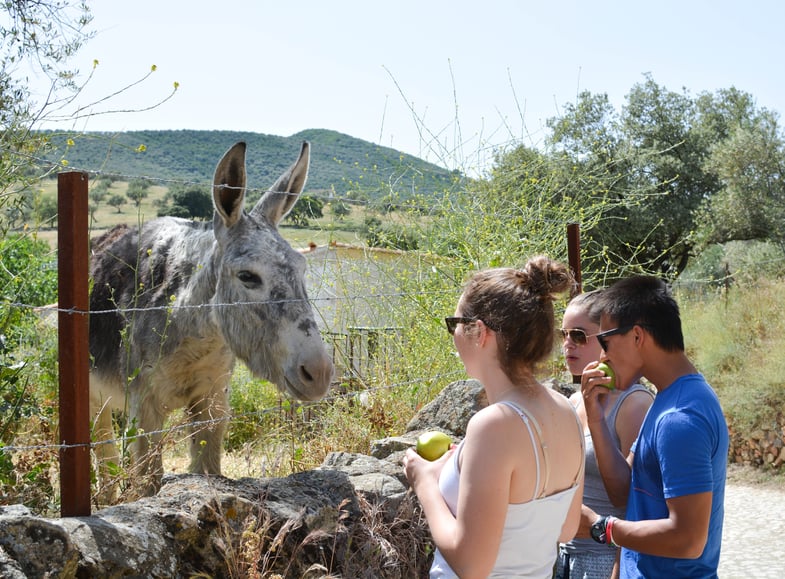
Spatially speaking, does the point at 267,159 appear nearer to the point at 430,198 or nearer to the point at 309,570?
the point at 430,198

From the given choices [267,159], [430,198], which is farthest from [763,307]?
[267,159]

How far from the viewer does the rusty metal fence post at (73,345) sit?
2.61 m

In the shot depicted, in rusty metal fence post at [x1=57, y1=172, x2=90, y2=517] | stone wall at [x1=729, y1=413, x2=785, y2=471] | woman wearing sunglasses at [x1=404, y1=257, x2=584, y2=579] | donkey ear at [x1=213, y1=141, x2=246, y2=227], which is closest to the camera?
woman wearing sunglasses at [x1=404, y1=257, x2=584, y2=579]

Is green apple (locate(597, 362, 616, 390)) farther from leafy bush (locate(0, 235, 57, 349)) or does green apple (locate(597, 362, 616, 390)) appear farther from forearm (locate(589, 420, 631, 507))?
leafy bush (locate(0, 235, 57, 349))

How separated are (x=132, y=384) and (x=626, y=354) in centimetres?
273

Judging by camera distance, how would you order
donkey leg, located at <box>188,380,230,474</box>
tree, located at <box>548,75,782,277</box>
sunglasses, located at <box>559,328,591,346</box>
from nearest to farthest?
sunglasses, located at <box>559,328,591,346</box> → donkey leg, located at <box>188,380,230,474</box> → tree, located at <box>548,75,782,277</box>

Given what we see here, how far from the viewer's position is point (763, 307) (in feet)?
42.4

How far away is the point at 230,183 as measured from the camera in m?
4.04

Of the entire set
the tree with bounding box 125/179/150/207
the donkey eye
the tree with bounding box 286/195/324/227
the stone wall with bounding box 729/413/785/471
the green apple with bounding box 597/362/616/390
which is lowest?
the stone wall with bounding box 729/413/785/471

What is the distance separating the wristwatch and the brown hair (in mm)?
769

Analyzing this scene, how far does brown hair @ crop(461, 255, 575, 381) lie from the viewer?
218 cm

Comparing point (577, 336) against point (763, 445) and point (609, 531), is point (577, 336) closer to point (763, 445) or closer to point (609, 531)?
point (609, 531)

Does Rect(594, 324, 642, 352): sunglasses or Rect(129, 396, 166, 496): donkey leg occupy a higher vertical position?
Rect(594, 324, 642, 352): sunglasses

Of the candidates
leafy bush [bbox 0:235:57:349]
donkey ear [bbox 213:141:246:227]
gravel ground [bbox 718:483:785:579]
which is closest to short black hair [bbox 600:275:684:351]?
leafy bush [bbox 0:235:57:349]
